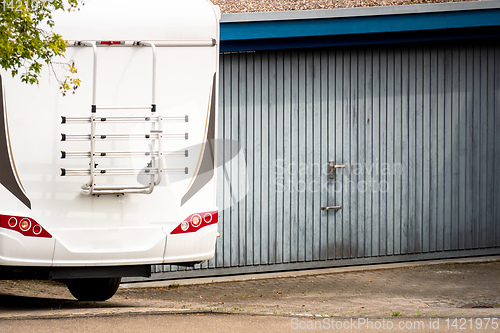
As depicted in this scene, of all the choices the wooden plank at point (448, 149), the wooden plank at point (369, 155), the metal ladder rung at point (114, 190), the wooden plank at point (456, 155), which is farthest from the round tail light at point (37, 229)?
the wooden plank at point (456, 155)

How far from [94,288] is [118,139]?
253 centimetres

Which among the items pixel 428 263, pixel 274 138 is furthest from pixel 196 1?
pixel 428 263

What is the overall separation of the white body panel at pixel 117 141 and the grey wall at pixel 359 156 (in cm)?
341

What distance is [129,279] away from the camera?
11.0m

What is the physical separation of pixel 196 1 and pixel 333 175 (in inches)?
185

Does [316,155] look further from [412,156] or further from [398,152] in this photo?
[412,156]

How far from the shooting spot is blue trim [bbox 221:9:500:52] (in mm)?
10945

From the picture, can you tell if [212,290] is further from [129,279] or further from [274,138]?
[274,138]

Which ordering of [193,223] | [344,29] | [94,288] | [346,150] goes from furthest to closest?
[346,150], [344,29], [94,288], [193,223]

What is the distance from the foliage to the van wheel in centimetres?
283

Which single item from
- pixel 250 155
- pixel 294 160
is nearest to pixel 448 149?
pixel 294 160

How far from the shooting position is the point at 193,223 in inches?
308

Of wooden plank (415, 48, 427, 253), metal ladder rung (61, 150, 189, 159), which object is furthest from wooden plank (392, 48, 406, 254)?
metal ladder rung (61, 150, 189, 159)

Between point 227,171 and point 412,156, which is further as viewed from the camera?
point 412,156
